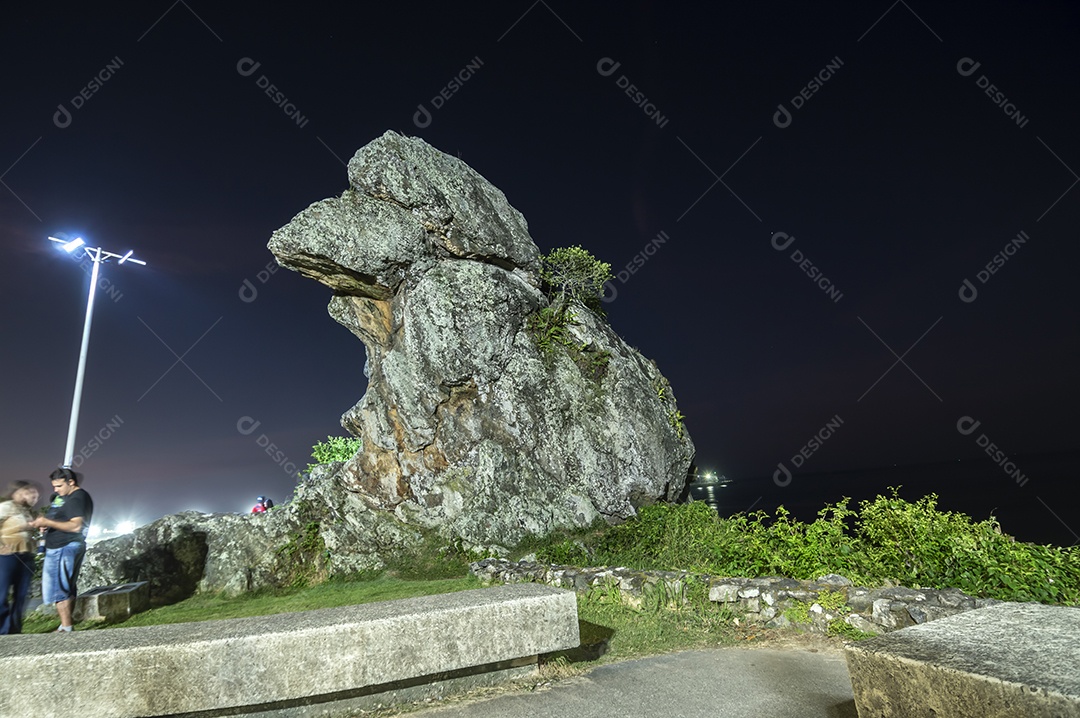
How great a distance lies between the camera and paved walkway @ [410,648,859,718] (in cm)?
406

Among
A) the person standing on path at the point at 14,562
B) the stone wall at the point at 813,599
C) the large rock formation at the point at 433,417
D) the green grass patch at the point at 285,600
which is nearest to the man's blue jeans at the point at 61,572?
the person standing on path at the point at 14,562

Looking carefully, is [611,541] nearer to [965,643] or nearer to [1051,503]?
[965,643]

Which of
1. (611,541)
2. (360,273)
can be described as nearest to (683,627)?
(611,541)

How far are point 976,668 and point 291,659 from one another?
13.4 ft

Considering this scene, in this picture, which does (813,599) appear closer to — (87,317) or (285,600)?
(285,600)

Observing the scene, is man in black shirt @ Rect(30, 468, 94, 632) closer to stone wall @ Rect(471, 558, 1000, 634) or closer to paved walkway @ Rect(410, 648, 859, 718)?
paved walkway @ Rect(410, 648, 859, 718)

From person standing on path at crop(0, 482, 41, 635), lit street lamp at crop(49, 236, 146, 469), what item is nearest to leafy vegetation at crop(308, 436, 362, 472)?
lit street lamp at crop(49, 236, 146, 469)

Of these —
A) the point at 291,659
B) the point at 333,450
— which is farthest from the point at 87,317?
the point at 291,659

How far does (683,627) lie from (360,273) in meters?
12.9

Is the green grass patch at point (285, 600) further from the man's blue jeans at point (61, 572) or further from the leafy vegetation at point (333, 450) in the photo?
the leafy vegetation at point (333, 450)

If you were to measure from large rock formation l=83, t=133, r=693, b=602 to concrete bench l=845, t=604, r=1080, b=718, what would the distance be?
11.2m

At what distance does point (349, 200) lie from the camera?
16.3m

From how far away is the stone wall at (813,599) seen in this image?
18.8 ft

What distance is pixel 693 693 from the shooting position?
447cm
